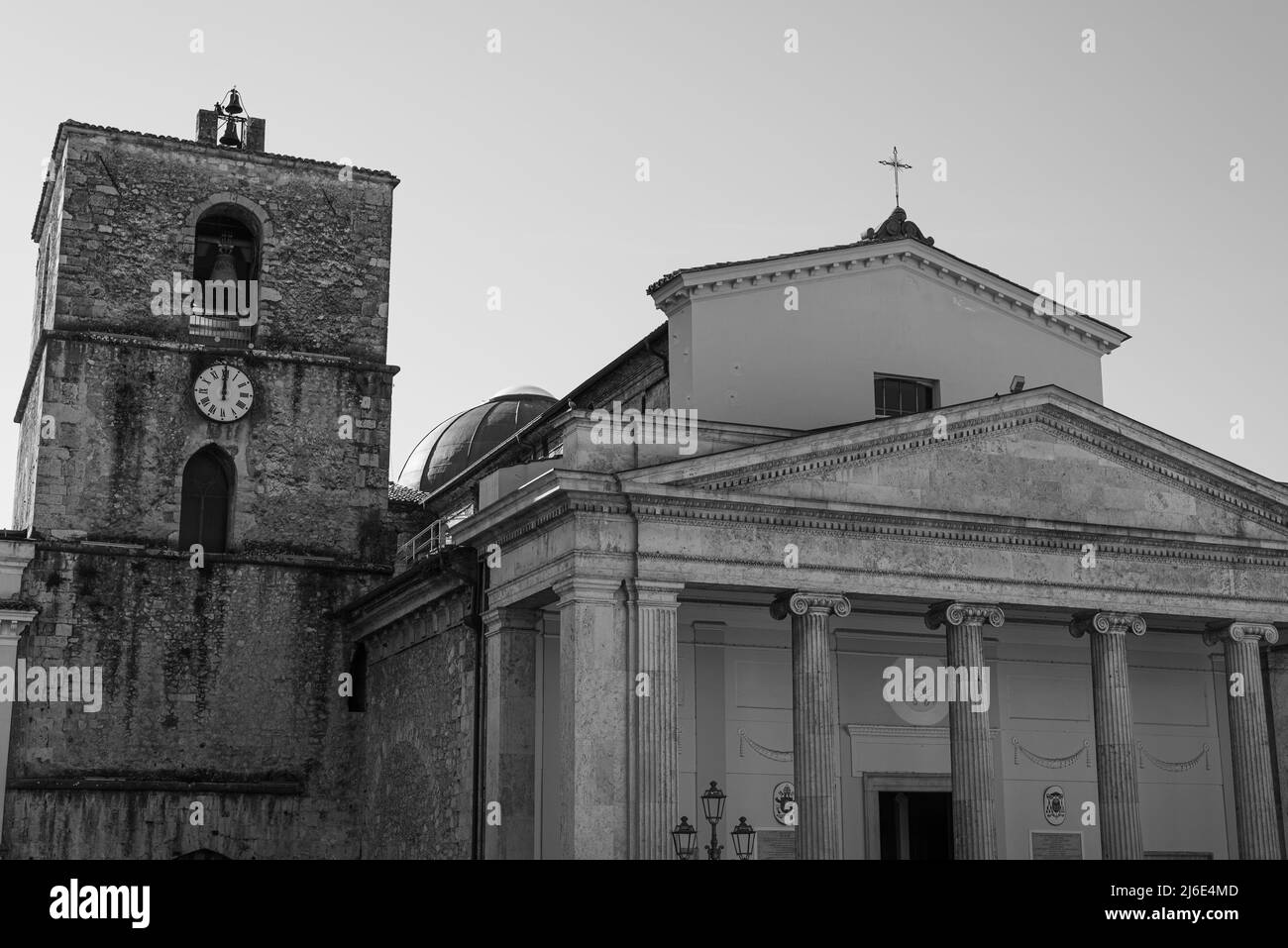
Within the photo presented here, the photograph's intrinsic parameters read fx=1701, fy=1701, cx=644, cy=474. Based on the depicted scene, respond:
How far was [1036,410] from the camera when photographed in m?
24.0

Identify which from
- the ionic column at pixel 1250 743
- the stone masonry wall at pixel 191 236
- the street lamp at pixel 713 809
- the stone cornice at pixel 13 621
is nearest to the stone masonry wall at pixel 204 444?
the stone masonry wall at pixel 191 236

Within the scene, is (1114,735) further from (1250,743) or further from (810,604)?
(810,604)

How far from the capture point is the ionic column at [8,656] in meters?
27.1

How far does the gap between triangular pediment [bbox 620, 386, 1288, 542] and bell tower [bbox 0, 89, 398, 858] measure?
34.6ft

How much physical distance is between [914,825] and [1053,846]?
2333 millimetres

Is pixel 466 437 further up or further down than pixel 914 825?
further up

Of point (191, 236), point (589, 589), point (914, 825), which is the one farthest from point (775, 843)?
point (191, 236)

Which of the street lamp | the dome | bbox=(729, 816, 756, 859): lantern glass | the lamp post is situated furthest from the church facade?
the dome

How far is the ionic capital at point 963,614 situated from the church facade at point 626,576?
0.18 ft

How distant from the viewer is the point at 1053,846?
27.3m
